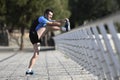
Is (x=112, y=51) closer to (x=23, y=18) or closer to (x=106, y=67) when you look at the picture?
(x=106, y=67)

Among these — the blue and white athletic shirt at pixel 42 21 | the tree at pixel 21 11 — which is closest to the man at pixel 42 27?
the blue and white athletic shirt at pixel 42 21

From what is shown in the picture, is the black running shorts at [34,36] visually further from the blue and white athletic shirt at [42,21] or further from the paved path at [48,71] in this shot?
the paved path at [48,71]

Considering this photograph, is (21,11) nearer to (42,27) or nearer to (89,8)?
(42,27)

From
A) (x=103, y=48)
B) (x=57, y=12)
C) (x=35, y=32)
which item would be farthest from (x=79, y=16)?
(x=103, y=48)

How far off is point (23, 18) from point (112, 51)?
39.5 m

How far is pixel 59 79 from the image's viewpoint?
12648 mm

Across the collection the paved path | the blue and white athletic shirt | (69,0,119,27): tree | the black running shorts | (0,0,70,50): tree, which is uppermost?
(69,0,119,27): tree

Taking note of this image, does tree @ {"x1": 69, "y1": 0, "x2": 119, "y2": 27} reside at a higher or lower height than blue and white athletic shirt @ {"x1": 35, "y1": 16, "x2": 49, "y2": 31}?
higher

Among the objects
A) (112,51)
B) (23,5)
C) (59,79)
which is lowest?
(59,79)

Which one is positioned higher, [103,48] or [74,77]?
[103,48]

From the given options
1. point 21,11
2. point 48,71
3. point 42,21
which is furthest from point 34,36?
point 21,11

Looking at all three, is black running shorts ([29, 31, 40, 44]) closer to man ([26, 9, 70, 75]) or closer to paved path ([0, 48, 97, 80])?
man ([26, 9, 70, 75])

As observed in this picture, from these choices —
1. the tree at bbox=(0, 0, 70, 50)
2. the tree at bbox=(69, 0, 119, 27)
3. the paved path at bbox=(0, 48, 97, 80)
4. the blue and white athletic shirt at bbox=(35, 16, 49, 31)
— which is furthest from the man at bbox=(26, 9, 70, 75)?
the tree at bbox=(69, 0, 119, 27)

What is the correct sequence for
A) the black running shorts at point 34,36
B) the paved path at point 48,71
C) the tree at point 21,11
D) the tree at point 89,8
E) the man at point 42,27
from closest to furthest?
the paved path at point 48,71 < the man at point 42,27 < the black running shorts at point 34,36 < the tree at point 21,11 < the tree at point 89,8
